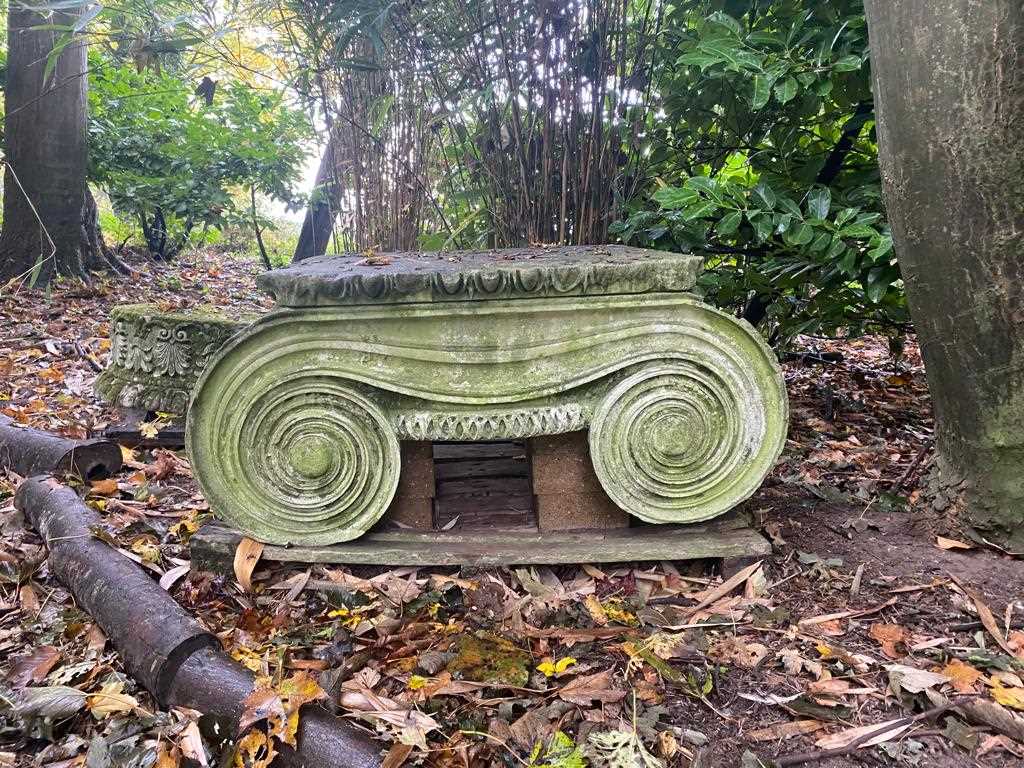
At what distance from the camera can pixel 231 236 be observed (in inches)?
404

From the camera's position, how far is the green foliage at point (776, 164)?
2.64m

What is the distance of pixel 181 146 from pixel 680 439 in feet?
19.5

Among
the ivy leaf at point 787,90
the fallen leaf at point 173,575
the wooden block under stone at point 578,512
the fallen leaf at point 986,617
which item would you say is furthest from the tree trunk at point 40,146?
the fallen leaf at point 986,617

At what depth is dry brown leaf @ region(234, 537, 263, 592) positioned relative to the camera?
2236mm

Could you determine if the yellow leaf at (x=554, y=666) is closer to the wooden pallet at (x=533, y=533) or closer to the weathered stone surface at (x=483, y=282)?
the wooden pallet at (x=533, y=533)

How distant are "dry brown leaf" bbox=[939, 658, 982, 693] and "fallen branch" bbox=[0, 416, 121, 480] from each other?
10.4 feet

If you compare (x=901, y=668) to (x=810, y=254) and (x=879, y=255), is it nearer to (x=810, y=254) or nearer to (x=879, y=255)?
(x=879, y=255)

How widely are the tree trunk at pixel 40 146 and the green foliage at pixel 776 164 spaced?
16.4 ft

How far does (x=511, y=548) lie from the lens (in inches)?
92.0

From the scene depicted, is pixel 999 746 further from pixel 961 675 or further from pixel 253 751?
pixel 253 751

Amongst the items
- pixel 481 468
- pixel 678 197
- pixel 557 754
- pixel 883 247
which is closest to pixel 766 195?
pixel 678 197

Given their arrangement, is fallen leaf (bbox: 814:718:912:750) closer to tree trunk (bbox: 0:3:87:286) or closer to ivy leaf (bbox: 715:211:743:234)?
ivy leaf (bbox: 715:211:743:234)

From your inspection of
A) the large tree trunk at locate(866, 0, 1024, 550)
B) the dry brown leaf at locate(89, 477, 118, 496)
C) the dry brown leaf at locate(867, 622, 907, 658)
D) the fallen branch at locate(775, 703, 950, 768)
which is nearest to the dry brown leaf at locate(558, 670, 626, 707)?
the fallen branch at locate(775, 703, 950, 768)

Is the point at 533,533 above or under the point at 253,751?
above
